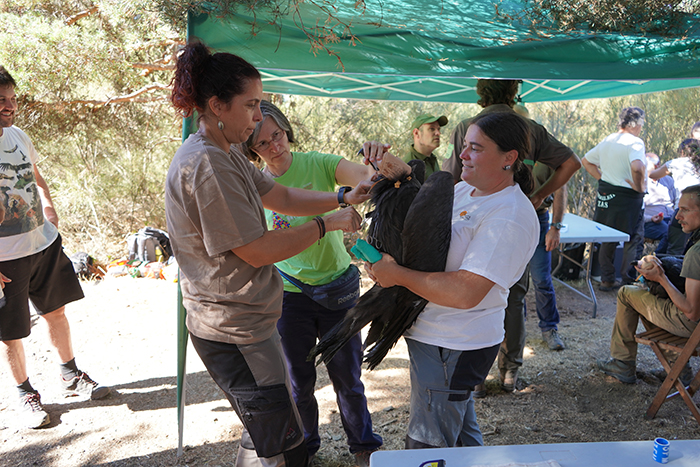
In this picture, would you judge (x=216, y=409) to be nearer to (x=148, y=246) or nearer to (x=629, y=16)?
(x=629, y=16)

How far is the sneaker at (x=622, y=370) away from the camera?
330 centimetres

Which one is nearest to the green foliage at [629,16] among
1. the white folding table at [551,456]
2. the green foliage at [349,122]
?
the white folding table at [551,456]

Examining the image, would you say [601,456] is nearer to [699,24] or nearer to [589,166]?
[699,24]

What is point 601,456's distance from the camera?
1.27 meters

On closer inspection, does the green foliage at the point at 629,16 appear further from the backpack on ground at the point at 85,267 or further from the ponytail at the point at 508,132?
the backpack on ground at the point at 85,267

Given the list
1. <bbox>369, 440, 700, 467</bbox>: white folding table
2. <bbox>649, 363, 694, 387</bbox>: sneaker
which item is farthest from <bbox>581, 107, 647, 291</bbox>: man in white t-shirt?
<bbox>369, 440, 700, 467</bbox>: white folding table

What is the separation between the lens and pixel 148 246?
19.8 ft

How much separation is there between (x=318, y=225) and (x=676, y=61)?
2059 mm

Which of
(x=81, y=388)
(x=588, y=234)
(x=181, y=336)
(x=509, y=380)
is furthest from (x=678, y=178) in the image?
(x=81, y=388)

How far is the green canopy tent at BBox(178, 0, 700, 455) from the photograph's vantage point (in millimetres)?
2393

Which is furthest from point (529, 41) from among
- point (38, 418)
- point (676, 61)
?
point (38, 418)

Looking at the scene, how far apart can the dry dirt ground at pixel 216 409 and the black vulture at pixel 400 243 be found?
44.6 inches

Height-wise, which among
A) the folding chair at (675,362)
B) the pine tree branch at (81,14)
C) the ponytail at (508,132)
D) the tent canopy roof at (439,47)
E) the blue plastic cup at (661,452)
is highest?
the pine tree branch at (81,14)

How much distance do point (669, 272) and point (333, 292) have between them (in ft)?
7.41
